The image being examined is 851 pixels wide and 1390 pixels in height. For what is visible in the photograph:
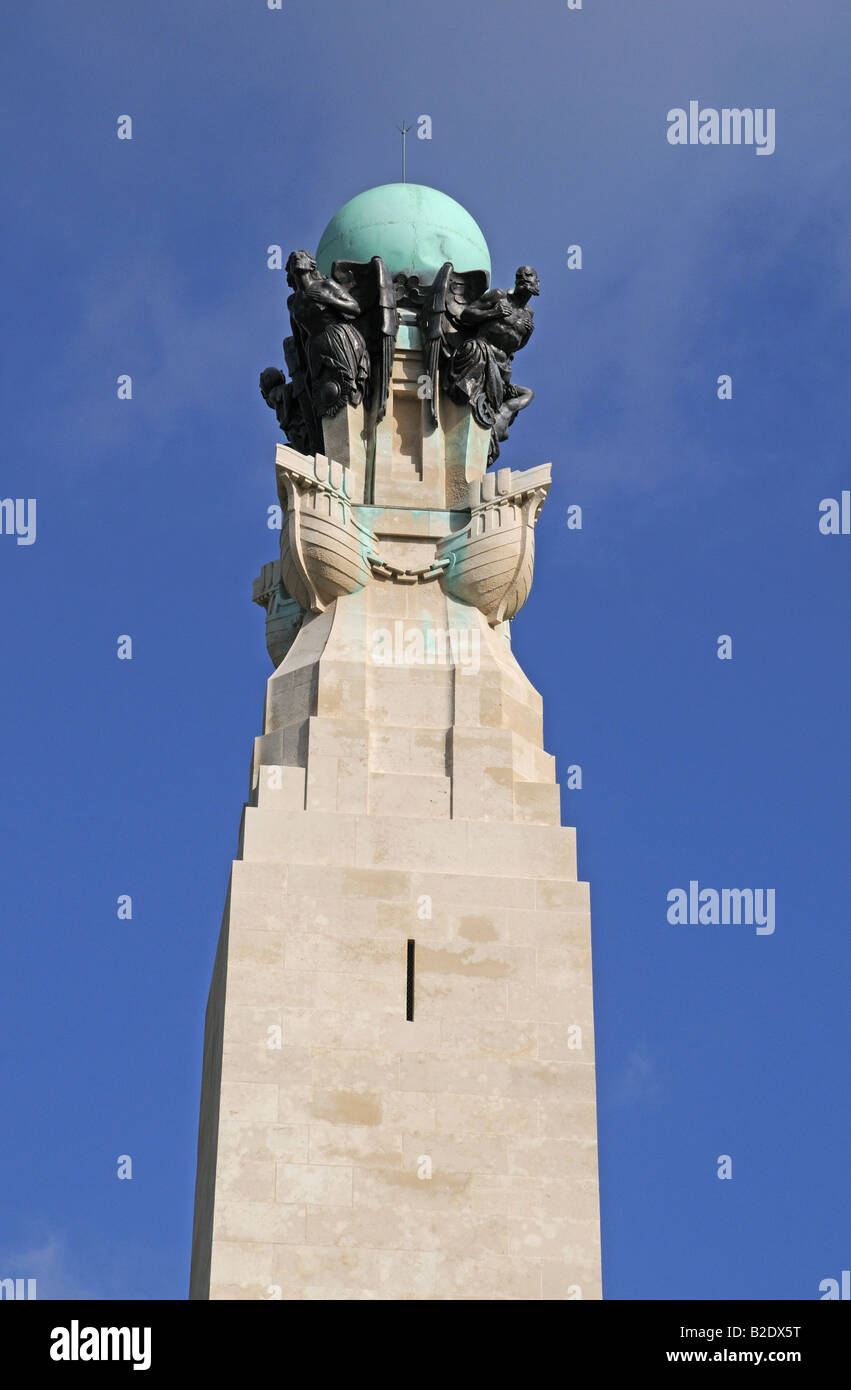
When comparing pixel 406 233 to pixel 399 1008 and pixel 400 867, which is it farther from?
pixel 399 1008

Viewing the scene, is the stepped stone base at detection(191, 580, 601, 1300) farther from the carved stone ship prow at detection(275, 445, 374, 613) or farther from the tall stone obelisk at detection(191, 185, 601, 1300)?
the carved stone ship prow at detection(275, 445, 374, 613)

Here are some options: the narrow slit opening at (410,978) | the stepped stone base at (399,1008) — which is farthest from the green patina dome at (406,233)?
the narrow slit opening at (410,978)

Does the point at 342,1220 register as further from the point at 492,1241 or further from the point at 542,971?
the point at 542,971

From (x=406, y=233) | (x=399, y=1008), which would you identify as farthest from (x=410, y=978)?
(x=406, y=233)

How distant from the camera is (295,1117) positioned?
4075cm

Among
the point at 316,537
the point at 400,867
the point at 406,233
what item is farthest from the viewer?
the point at 406,233

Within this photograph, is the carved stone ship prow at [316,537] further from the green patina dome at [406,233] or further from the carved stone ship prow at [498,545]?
the green patina dome at [406,233]

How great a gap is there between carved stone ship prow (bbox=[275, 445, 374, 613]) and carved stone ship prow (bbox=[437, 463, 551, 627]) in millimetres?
1723

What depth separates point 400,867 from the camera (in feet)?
142

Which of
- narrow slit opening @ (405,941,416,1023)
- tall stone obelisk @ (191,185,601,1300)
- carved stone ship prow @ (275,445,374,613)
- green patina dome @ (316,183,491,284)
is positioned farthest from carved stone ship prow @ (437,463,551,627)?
narrow slit opening @ (405,941,416,1023)

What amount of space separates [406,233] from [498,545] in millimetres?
7090

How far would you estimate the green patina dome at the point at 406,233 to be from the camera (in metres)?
49.8
